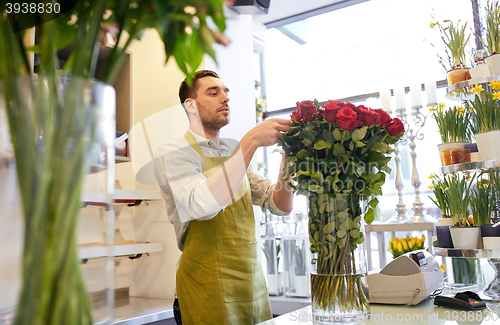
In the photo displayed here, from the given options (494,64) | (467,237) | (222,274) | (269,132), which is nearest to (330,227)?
(269,132)

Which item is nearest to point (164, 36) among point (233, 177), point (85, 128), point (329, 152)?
point (85, 128)

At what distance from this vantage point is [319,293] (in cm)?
92

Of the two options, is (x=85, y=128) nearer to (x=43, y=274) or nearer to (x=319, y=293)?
(x=43, y=274)

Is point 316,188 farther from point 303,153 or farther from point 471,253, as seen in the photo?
point 471,253

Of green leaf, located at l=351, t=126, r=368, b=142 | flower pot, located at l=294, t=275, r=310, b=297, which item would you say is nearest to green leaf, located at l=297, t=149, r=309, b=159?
green leaf, located at l=351, t=126, r=368, b=142

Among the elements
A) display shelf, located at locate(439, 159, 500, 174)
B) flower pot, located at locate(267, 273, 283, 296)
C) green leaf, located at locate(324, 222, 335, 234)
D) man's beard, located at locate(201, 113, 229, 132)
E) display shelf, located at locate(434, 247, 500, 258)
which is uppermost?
man's beard, located at locate(201, 113, 229, 132)

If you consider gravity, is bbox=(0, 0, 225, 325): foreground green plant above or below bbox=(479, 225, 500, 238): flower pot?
above

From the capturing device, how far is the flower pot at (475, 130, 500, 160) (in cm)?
144

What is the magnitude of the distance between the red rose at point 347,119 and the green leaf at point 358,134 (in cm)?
1

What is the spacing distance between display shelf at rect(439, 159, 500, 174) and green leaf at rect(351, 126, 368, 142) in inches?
32.5

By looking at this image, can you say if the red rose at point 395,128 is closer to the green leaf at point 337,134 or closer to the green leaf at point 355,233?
the green leaf at point 337,134

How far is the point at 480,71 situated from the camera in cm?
161
